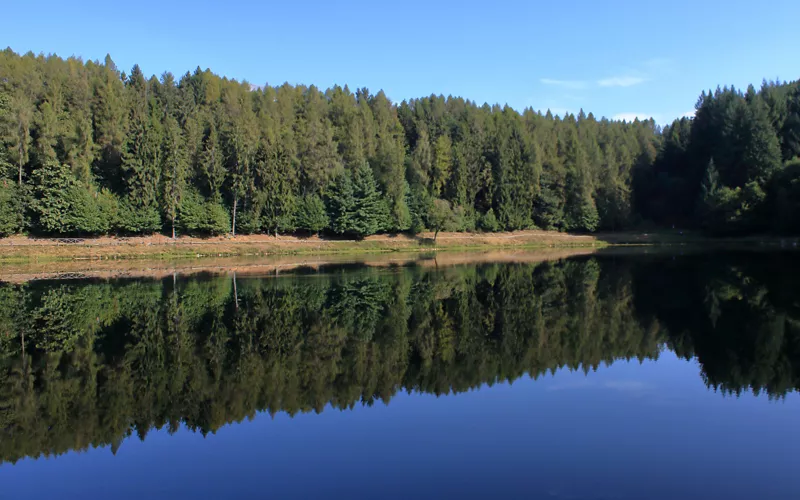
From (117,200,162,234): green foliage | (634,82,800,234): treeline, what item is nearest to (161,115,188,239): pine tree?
(117,200,162,234): green foliage

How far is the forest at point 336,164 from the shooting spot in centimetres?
6412

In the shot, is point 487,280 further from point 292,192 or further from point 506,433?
point 292,192

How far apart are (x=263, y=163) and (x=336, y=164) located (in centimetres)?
1028

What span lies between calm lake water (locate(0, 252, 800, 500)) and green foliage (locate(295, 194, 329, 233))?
4963 centimetres

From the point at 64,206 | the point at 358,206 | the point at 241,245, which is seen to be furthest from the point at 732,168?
the point at 64,206

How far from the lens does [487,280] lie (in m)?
33.2

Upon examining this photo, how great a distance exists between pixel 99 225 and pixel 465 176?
51.5 metres

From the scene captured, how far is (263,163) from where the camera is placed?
7269 cm

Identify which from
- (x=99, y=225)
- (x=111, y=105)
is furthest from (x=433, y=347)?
(x=111, y=105)

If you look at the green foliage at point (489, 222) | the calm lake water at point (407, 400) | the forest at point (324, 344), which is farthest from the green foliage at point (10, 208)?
the green foliage at point (489, 222)

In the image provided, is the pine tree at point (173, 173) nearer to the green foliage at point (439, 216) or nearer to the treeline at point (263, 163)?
the treeline at point (263, 163)

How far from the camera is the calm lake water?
8.16 m

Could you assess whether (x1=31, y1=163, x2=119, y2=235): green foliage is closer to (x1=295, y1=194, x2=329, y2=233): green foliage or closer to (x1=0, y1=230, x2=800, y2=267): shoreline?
(x1=0, y1=230, x2=800, y2=267): shoreline

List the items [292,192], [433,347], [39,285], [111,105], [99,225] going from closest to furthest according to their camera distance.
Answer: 1. [433,347]
2. [39,285]
3. [99,225]
4. [111,105]
5. [292,192]
